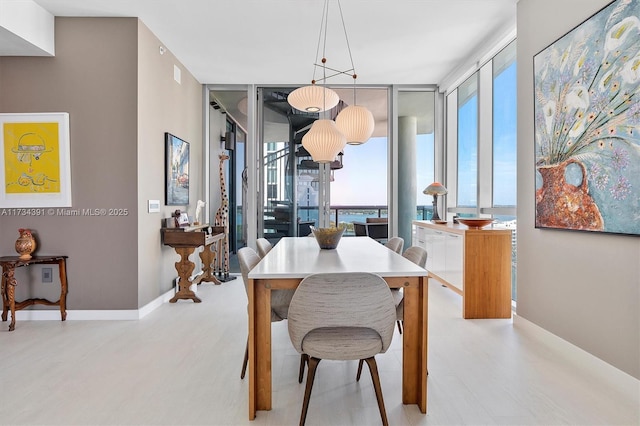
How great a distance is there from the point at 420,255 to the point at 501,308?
1738 millimetres

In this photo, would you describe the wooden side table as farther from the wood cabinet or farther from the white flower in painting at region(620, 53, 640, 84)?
the white flower in painting at region(620, 53, 640, 84)

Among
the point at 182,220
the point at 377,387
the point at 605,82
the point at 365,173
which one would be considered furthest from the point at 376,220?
the point at 377,387

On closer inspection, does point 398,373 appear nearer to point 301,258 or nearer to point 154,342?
point 301,258

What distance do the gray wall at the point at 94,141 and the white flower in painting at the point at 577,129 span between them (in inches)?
150

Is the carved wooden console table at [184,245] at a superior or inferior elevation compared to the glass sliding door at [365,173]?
inferior

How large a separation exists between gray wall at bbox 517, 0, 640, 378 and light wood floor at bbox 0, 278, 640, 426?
25 centimetres

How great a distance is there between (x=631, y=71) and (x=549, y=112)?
0.76 m

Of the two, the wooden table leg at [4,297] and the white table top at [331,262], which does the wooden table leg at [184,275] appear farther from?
the white table top at [331,262]

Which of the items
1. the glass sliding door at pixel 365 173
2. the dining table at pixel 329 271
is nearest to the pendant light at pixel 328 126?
the dining table at pixel 329 271

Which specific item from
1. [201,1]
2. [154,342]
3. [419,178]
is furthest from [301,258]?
[419,178]

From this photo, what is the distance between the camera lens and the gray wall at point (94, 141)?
3.59 metres

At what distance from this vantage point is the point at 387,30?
3.93m

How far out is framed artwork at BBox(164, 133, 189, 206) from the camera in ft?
14.0

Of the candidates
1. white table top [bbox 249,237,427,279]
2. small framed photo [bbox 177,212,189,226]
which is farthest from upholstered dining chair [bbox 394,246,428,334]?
small framed photo [bbox 177,212,189,226]
